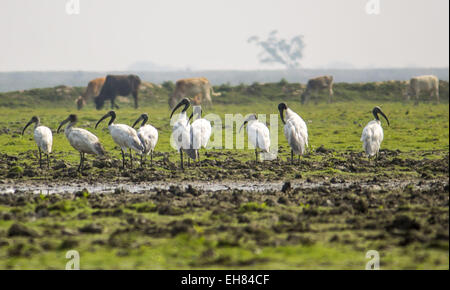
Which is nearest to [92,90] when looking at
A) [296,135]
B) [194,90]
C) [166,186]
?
[194,90]

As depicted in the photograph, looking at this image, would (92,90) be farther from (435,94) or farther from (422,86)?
(435,94)

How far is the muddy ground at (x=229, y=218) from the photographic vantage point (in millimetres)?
9148

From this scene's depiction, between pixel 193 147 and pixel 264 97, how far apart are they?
1494 inches

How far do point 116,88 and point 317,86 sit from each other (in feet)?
53.0

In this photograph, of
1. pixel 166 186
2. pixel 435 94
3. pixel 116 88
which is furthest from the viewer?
pixel 435 94

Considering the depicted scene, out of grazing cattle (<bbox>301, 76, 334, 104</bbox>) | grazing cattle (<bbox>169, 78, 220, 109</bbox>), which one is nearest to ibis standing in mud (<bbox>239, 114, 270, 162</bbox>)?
grazing cattle (<bbox>169, 78, 220, 109</bbox>)

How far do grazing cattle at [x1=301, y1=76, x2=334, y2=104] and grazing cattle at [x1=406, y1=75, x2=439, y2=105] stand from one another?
618cm

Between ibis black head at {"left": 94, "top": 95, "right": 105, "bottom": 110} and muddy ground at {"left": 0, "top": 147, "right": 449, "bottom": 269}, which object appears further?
ibis black head at {"left": 94, "top": 95, "right": 105, "bottom": 110}

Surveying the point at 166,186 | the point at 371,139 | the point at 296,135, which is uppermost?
the point at 296,135

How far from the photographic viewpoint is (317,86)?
5556 cm

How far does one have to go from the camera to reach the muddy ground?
9.15m

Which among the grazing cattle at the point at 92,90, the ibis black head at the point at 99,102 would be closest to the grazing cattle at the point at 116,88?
the ibis black head at the point at 99,102

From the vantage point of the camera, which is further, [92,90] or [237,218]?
[92,90]

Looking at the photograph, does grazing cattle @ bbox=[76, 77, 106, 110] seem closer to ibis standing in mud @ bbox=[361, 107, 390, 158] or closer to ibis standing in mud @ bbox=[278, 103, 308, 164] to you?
ibis standing in mud @ bbox=[278, 103, 308, 164]
